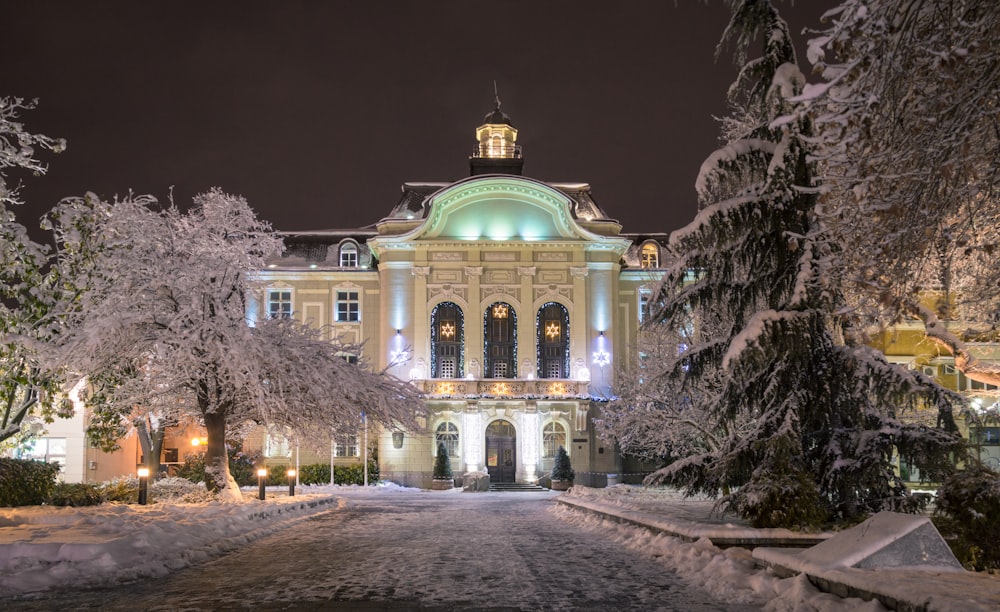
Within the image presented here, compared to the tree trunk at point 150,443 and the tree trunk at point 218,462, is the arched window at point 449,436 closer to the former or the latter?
the tree trunk at point 150,443

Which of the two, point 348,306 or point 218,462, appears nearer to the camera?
point 218,462

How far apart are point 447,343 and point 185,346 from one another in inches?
1043

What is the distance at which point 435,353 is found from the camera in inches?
1897

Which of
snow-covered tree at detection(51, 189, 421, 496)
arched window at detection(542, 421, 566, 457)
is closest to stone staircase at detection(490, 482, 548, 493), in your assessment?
arched window at detection(542, 421, 566, 457)

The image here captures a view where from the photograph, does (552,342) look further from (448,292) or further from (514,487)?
(514,487)

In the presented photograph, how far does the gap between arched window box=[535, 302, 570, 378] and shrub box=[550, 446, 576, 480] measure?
6.25m

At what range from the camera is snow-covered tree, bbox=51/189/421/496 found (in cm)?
2225

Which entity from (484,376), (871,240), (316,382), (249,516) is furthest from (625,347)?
(871,240)

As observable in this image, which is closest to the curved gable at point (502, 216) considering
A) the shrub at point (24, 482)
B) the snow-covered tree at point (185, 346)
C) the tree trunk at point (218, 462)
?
the snow-covered tree at point (185, 346)

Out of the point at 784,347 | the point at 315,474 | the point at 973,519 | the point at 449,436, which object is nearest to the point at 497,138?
the point at 449,436

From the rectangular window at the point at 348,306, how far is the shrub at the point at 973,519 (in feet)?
136

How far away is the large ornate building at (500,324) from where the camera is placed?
154 feet

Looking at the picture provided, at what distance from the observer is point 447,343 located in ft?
158

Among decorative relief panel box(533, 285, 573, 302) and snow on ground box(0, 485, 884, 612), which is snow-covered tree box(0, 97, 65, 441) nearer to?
snow on ground box(0, 485, 884, 612)
